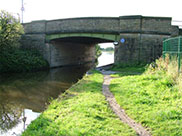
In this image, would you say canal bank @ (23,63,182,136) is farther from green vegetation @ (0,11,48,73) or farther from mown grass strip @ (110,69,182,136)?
green vegetation @ (0,11,48,73)

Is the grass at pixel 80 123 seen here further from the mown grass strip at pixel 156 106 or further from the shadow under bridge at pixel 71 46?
the shadow under bridge at pixel 71 46

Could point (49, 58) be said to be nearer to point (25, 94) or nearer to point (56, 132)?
point (25, 94)

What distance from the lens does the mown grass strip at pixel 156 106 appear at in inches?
147

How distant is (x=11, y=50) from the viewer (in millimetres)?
17406

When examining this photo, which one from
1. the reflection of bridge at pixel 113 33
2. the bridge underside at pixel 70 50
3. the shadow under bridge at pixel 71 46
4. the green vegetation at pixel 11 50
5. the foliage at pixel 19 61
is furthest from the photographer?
the bridge underside at pixel 70 50

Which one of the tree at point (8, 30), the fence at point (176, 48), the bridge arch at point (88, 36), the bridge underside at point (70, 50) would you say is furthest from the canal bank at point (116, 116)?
the bridge underside at point (70, 50)

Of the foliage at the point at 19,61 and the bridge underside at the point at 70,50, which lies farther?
the bridge underside at the point at 70,50

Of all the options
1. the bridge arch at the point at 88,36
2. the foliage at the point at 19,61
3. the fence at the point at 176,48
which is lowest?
the foliage at the point at 19,61

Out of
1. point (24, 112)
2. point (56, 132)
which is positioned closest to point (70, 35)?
point (24, 112)

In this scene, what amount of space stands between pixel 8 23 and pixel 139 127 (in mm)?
15526

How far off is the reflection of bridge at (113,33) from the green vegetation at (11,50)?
3.33 m

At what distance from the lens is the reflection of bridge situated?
1526 cm

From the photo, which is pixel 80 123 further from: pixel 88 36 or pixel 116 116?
pixel 88 36

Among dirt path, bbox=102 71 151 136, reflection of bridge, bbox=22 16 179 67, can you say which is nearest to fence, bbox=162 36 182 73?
dirt path, bbox=102 71 151 136
